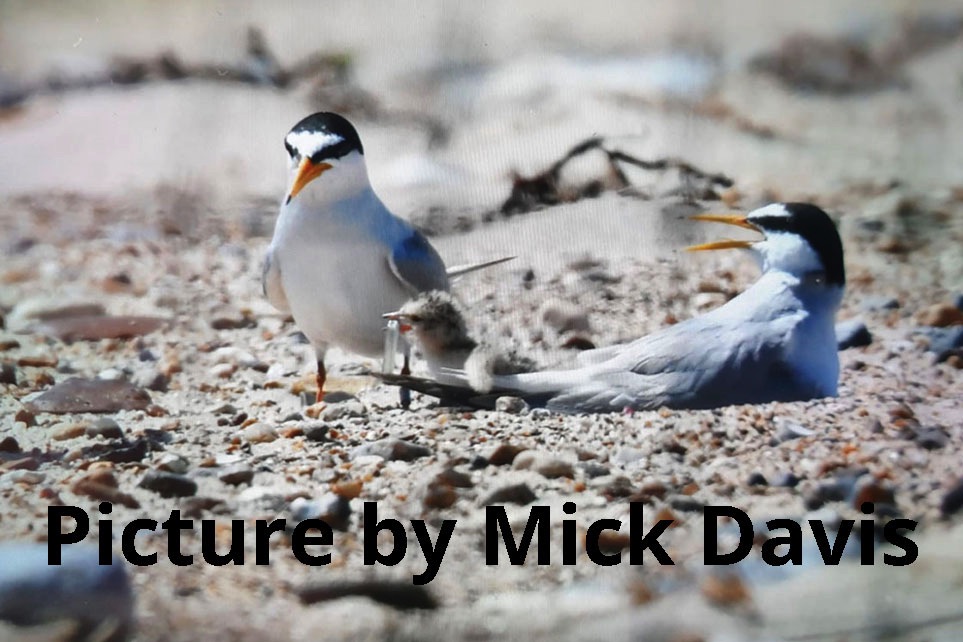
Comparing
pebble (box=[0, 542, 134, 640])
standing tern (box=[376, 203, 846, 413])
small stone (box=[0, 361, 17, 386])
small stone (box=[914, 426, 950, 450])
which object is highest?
standing tern (box=[376, 203, 846, 413])

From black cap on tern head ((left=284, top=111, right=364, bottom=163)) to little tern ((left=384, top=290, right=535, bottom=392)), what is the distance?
317 mm

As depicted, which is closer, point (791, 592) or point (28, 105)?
point (791, 592)

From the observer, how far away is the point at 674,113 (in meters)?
2.53

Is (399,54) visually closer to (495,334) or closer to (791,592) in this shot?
(495,334)

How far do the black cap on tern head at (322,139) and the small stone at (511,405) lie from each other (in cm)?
55

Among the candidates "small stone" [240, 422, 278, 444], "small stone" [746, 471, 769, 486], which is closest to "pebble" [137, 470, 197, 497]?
"small stone" [240, 422, 278, 444]

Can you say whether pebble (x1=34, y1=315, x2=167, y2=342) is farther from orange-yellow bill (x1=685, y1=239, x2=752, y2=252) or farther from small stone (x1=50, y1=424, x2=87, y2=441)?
orange-yellow bill (x1=685, y1=239, x2=752, y2=252)

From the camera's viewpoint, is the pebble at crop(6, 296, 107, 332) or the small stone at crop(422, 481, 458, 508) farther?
the pebble at crop(6, 296, 107, 332)

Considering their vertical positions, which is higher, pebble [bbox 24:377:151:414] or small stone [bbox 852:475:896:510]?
pebble [bbox 24:377:151:414]

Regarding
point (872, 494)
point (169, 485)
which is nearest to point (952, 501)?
point (872, 494)

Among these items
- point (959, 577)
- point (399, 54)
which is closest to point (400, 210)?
point (399, 54)

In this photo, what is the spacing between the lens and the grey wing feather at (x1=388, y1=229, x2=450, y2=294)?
8.16 feet

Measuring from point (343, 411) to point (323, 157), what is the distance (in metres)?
0.48

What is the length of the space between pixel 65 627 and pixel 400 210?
100 cm
